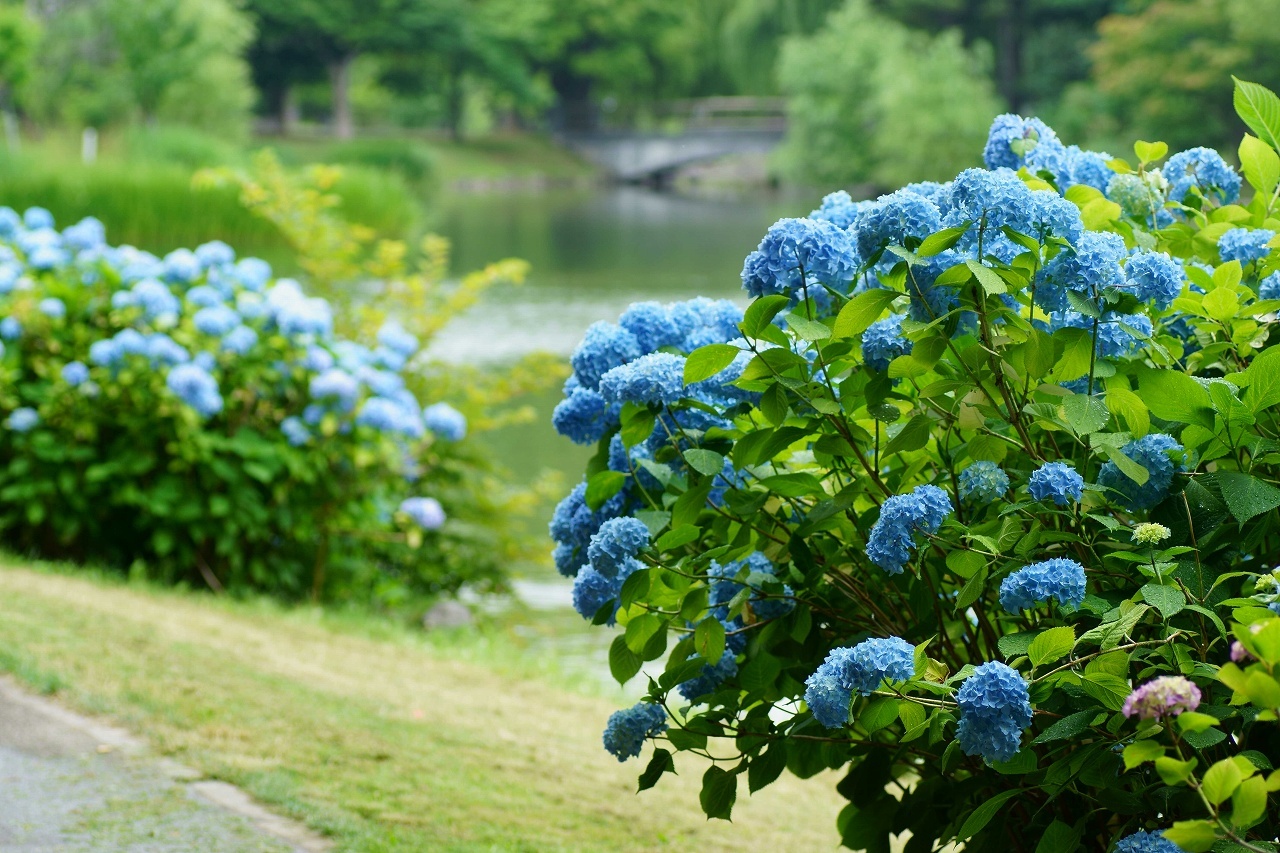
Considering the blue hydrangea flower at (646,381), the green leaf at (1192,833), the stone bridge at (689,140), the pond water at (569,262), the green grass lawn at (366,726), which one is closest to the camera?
the green leaf at (1192,833)

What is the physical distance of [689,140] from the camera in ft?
192

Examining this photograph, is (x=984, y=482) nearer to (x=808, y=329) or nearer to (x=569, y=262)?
(x=808, y=329)

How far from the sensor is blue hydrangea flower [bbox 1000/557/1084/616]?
5.51ft

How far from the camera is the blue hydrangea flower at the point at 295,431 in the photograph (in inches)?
226

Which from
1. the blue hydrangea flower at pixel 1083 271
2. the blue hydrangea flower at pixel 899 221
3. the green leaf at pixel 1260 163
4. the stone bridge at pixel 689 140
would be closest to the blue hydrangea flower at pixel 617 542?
the blue hydrangea flower at pixel 899 221

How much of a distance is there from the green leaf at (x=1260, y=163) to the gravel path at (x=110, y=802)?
222 cm

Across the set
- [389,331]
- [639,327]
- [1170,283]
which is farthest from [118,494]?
[1170,283]

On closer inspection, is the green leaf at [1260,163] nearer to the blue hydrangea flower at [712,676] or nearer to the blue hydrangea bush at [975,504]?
the blue hydrangea bush at [975,504]

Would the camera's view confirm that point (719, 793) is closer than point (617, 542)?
No

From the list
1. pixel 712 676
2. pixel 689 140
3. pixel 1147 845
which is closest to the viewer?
pixel 1147 845

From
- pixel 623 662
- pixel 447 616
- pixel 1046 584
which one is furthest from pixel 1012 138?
pixel 447 616

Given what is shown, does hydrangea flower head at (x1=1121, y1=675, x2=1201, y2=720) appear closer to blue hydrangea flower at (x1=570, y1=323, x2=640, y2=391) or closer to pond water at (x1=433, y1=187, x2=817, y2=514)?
blue hydrangea flower at (x1=570, y1=323, x2=640, y2=391)

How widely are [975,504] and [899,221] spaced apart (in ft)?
1.44

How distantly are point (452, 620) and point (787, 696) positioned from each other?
15.8 feet
